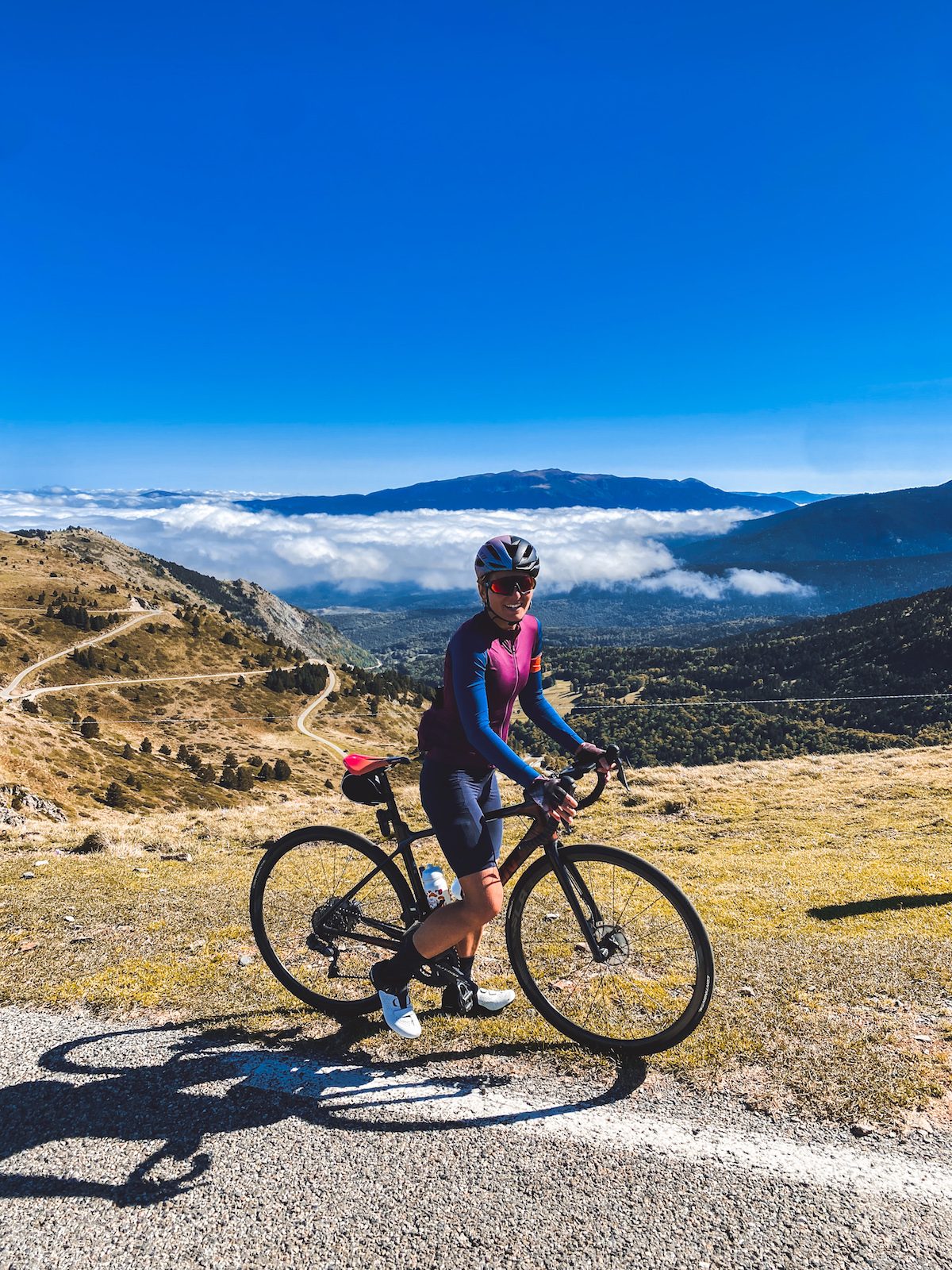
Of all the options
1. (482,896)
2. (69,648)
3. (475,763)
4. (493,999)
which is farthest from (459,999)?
(69,648)

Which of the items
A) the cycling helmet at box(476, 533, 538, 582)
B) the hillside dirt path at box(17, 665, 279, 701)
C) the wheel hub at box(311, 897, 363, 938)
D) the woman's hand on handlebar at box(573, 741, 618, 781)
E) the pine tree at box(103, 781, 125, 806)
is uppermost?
the cycling helmet at box(476, 533, 538, 582)

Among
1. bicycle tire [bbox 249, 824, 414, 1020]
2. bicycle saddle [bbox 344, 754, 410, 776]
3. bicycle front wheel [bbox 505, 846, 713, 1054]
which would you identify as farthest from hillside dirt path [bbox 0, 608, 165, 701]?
bicycle front wheel [bbox 505, 846, 713, 1054]

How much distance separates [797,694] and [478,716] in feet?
425

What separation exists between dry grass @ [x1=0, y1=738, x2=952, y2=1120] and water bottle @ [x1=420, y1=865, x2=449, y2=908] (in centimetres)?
92

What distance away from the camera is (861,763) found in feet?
66.4

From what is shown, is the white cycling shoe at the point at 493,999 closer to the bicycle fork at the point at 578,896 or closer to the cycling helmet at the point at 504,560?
the bicycle fork at the point at 578,896

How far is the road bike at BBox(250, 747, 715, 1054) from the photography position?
4773 mm

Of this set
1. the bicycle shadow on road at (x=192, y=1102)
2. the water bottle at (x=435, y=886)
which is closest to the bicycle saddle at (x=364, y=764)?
the water bottle at (x=435, y=886)

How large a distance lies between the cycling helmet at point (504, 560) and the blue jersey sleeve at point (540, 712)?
20.8 inches

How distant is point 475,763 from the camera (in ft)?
16.1

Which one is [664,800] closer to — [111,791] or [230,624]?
[111,791]

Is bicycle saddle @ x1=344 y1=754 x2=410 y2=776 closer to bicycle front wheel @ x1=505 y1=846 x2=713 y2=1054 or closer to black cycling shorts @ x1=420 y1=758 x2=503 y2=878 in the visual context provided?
black cycling shorts @ x1=420 y1=758 x2=503 y2=878

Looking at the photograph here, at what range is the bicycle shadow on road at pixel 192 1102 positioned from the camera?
3801 millimetres

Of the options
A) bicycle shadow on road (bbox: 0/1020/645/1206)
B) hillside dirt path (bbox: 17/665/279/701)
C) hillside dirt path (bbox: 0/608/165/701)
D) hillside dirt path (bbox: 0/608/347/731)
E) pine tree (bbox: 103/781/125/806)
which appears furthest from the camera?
hillside dirt path (bbox: 17/665/279/701)
